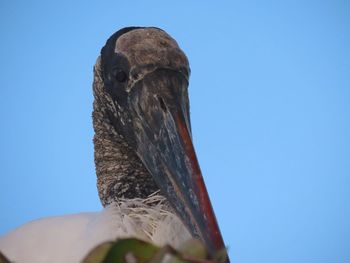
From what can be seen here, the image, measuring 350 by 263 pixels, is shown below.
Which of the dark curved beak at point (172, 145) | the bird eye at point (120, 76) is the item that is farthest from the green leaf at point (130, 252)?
the bird eye at point (120, 76)

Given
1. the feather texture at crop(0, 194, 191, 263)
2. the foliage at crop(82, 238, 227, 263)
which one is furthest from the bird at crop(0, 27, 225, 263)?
the foliage at crop(82, 238, 227, 263)

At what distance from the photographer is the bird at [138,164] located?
49.4 inches

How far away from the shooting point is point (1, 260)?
0.33 metres

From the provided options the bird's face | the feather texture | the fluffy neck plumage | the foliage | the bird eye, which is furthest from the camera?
the fluffy neck plumage

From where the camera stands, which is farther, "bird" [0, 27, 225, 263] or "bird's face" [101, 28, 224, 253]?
"bird's face" [101, 28, 224, 253]

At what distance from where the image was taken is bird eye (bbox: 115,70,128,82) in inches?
78.3

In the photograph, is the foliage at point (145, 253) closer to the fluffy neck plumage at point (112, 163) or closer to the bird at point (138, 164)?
the bird at point (138, 164)

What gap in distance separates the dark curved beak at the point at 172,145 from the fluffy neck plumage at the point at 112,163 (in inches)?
11.8

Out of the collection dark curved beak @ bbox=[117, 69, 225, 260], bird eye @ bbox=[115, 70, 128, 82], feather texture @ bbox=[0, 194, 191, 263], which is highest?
bird eye @ bbox=[115, 70, 128, 82]

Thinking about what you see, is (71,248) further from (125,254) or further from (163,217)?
(125,254)

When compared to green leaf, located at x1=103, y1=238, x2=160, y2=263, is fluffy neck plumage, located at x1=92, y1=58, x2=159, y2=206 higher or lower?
lower

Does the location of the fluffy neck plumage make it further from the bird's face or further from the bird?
the bird's face

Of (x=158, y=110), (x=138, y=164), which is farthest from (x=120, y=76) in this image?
(x=138, y=164)

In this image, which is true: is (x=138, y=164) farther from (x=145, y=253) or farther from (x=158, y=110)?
(x=145, y=253)
